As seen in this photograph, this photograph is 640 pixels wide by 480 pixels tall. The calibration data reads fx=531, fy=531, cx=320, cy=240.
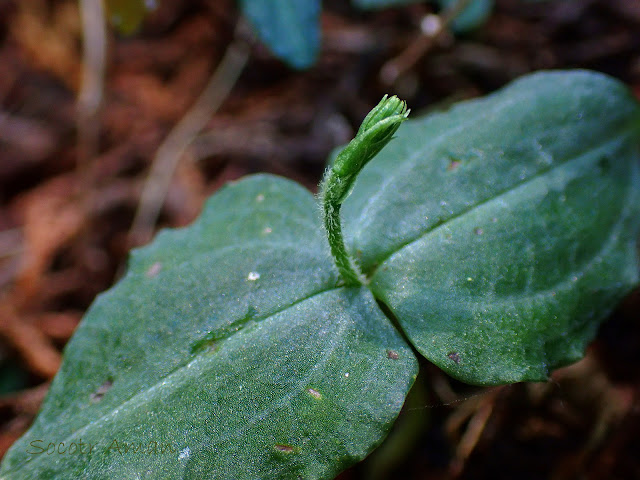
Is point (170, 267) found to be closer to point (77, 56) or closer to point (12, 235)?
point (12, 235)

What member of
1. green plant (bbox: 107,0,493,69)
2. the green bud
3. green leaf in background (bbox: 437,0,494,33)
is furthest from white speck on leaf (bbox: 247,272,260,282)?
green leaf in background (bbox: 437,0,494,33)

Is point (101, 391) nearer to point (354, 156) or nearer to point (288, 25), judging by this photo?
point (354, 156)

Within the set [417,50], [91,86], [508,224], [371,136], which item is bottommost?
[417,50]

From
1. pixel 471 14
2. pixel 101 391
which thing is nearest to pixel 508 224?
pixel 101 391

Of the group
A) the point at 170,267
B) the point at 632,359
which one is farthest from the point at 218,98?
the point at 632,359

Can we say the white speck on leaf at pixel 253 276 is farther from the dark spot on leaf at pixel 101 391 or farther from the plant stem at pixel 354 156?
the dark spot on leaf at pixel 101 391
